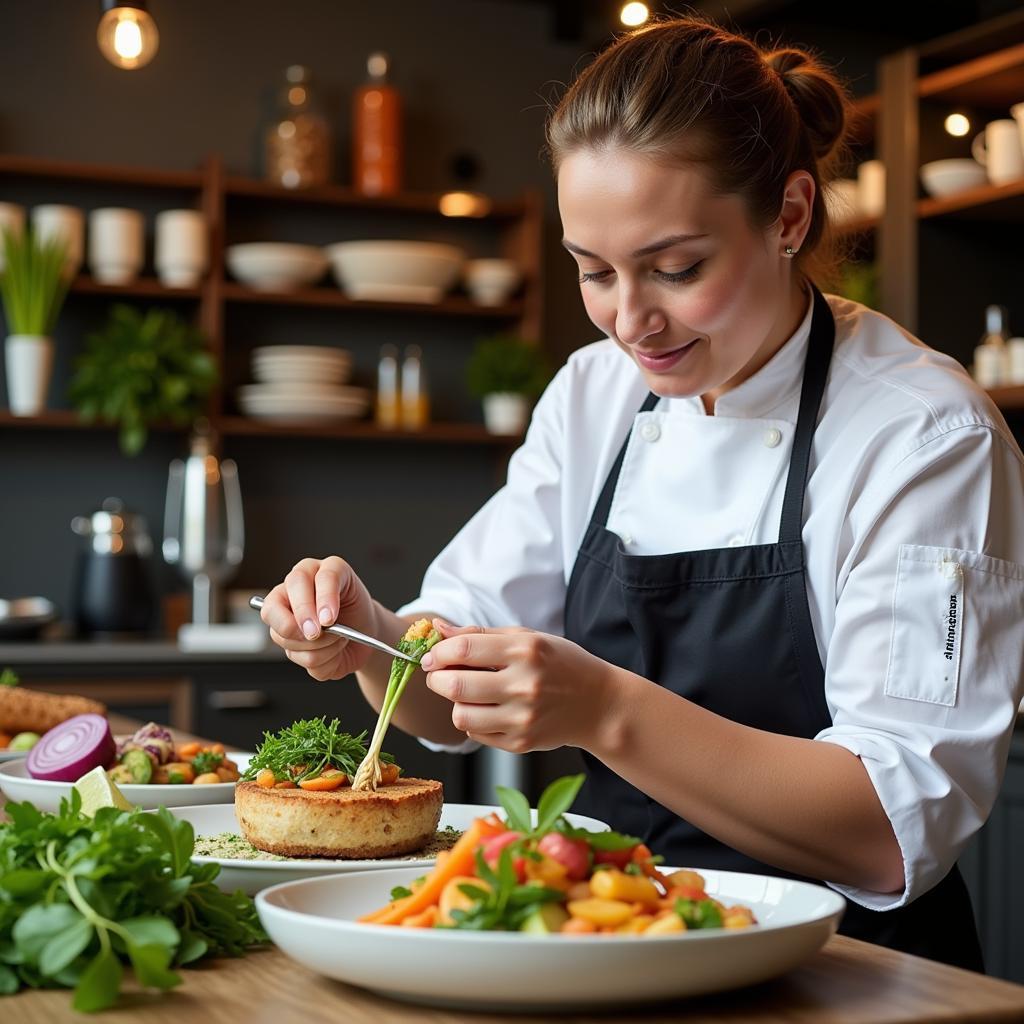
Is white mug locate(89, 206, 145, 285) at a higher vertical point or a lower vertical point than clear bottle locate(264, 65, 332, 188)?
lower

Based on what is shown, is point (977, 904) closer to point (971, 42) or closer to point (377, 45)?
point (971, 42)

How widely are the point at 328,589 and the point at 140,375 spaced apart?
2.73 m

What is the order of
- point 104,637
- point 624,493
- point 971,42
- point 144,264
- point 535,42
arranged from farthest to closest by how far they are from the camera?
point 535,42, point 144,264, point 104,637, point 971,42, point 624,493

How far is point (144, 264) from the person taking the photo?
4359 millimetres

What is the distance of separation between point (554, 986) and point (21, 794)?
0.81 m

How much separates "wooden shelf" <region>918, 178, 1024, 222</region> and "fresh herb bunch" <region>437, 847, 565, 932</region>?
3115 millimetres

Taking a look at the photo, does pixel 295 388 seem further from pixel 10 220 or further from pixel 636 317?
pixel 636 317

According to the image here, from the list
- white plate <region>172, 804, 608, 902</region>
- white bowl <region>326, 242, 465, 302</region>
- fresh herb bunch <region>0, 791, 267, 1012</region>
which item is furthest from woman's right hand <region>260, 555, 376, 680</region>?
white bowl <region>326, 242, 465, 302</region>

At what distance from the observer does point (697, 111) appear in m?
1.46

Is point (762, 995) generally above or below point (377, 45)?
below

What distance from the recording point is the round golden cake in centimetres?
109

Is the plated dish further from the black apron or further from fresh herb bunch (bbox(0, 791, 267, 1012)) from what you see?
the black apron

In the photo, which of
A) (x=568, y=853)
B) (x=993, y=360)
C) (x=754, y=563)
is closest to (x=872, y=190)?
(x=993, y=360)

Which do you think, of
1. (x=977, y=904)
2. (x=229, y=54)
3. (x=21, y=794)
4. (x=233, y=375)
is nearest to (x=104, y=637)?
(x=233, y=375)
